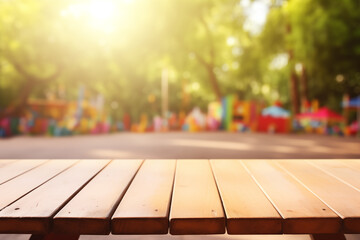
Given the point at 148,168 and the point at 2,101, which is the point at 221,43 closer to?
the point at 2,101

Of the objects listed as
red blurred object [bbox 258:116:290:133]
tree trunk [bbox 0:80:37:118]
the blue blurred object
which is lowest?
red blurred object [bbox 258:116:290:133]

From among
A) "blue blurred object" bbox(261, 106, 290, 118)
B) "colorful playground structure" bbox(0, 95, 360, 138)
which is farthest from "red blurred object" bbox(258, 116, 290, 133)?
"blue blurred object" bbox(261, 106, 290, 118)

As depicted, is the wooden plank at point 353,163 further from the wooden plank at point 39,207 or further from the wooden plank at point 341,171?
the wooden plank at point 39,207

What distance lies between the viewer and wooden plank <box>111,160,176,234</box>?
1.14 m

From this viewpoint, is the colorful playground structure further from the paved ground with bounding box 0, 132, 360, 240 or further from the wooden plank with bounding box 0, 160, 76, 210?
the wooden plank with bounding box 0, 160, 76, 210

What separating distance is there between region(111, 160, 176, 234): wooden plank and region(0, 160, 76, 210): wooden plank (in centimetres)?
44

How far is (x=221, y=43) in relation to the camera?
20.4 metres

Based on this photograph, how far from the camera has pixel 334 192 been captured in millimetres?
1461

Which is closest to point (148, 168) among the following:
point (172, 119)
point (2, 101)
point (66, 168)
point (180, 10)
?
point (66, 168)

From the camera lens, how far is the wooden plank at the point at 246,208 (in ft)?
3.76

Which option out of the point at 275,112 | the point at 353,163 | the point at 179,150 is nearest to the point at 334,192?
→ the point at 353,163

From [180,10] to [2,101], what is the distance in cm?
1495

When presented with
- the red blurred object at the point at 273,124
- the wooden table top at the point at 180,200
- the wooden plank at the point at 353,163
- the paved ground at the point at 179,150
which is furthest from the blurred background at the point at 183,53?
the wooden table top at the point at 180,200

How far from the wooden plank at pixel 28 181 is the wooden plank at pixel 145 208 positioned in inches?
17.2
